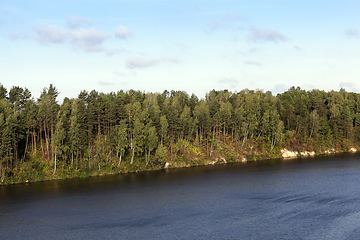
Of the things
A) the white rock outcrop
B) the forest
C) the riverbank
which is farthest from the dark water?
the white rock outcrop

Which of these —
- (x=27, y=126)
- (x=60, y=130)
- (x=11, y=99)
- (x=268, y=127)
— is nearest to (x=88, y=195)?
(x=60, y=130)

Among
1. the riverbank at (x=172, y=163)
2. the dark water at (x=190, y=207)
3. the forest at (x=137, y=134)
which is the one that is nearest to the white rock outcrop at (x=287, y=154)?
the riverbank at (x=172, y=163)

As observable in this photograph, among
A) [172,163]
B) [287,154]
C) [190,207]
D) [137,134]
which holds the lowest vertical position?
Result: [190,207]

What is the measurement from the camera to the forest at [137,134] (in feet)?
277

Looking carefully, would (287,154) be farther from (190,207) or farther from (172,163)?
(190,207)

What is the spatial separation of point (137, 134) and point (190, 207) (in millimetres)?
45091

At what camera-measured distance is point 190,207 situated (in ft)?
181

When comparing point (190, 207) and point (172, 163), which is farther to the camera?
point (172, 163)

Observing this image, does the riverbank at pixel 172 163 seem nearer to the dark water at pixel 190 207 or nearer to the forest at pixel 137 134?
the forest at pixel 137 134

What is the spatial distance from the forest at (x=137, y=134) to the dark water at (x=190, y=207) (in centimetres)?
937

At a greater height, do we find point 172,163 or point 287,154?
point 287,154

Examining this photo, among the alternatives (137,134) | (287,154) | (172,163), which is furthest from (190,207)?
(287,154)

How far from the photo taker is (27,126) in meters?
85.0

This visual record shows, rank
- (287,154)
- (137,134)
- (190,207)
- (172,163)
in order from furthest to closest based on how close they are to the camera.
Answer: (287,154), (172,163), (137,134), (190,207)
